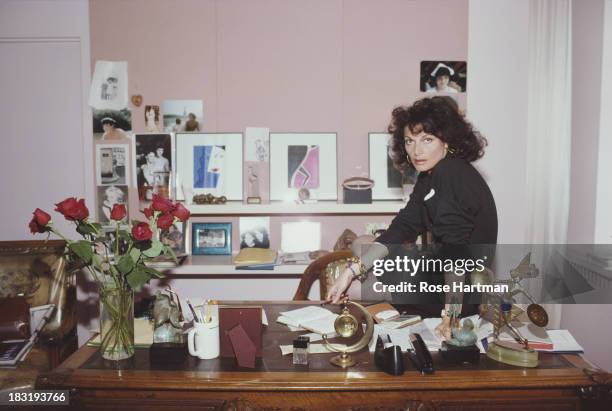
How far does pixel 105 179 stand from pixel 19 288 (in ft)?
2.91

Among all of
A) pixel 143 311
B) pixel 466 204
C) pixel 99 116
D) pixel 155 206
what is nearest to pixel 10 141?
pixel 99 116

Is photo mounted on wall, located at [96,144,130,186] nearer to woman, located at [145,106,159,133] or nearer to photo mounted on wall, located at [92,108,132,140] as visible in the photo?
photo mounted on wall, located at [92,108,132,140]

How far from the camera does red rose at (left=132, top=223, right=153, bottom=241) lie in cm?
138

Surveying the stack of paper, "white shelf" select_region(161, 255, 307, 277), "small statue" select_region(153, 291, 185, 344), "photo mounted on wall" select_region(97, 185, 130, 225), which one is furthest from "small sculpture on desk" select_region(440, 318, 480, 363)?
"photo mounted on wall" select_region(97, 185, 130, 225)

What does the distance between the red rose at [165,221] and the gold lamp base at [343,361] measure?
0.66 m

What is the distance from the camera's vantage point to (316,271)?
234 centimetres

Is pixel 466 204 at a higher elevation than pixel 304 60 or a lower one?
lower

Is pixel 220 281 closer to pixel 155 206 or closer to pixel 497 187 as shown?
pixel 155 206

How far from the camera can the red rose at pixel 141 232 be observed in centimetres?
138

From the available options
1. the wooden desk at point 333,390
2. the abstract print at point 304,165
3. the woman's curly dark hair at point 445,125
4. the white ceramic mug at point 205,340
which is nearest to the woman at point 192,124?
the abstract print at point 304,165

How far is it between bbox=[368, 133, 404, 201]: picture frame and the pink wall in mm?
57

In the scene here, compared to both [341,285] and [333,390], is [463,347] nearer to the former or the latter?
[333,390]

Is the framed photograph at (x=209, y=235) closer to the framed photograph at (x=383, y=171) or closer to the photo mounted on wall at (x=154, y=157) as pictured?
the photo mounted on wall at (x=154, y=157)

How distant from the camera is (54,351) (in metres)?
2.15
